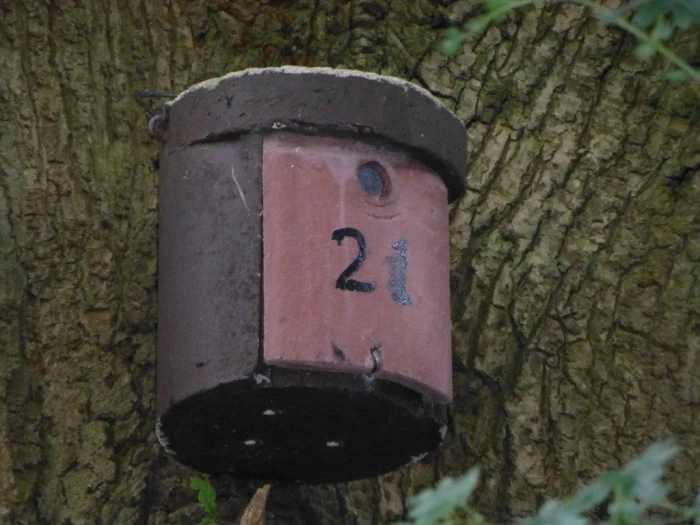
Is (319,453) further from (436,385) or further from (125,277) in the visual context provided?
(125,277)

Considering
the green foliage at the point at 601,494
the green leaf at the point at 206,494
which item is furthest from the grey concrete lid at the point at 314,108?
the green foliage at the point at 601,494

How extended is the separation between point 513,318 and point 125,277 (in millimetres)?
732

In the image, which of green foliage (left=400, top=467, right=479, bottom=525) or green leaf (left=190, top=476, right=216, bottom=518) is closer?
green foliage (left=400, top=467, right=479, bottom=525)

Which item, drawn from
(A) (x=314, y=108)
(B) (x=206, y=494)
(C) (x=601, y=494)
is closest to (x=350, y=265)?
(A) (x=314, y=108)

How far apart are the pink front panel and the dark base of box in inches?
1.4

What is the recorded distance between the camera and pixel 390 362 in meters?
2.53

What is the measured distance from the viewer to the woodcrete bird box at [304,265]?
98.6 inches

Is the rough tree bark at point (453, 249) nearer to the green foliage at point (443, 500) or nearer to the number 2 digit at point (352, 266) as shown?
the number 2 digit at point (352, 266)

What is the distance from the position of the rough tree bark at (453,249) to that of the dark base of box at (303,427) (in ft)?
0.63

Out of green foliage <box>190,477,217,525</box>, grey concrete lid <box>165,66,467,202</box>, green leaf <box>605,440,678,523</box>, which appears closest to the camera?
green leaf <box>605,440,678,523</box>

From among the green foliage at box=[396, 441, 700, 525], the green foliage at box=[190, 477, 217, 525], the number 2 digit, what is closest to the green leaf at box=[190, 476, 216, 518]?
the green foliage at box=[190, 477, 217, 525]

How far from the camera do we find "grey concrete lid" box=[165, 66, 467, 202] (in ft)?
8.56

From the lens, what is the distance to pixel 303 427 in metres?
2.69

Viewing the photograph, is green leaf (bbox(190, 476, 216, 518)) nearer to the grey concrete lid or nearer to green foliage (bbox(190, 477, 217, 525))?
green foliage (bbox(190, 477, 217, 525))
